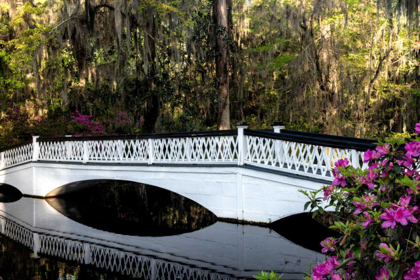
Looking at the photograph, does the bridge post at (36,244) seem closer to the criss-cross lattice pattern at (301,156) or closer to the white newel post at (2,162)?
the criss-cross lattice pattern at (301,156)

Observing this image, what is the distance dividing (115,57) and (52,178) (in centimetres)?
500

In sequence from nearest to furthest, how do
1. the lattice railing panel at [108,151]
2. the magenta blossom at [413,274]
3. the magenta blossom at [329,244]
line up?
the magenta blossom at [413,274] → the magenta blossom at [329,244] → the lattice railing panel at [108,151]

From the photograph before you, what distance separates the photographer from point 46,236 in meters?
9.50

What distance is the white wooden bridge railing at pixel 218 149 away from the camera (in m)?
8.48

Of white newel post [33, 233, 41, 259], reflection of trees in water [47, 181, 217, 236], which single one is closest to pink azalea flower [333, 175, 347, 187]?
white newel post [33, 233, 41, 259]

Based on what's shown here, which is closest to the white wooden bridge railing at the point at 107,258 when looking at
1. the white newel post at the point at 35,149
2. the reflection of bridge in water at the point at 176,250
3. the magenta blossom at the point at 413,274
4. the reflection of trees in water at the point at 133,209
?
the reflection of bridge in water at the point at 176,250

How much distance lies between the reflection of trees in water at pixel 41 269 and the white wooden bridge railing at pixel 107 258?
192 millimetres

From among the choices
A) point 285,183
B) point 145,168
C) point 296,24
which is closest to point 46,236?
point 145,168

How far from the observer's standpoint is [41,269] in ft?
Answer: 23.6

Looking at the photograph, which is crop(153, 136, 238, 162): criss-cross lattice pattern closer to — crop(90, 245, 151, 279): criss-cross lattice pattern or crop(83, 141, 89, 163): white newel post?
crop(83, 141, 89, 163): white newel post

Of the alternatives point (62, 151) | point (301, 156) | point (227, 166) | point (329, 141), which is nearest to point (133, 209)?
point (62, 151)

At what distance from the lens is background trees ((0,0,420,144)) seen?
1520cm

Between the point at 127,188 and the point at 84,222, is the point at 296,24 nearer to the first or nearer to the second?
the point at 127,188

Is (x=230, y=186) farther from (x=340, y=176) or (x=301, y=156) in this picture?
(x=340, y=176)
